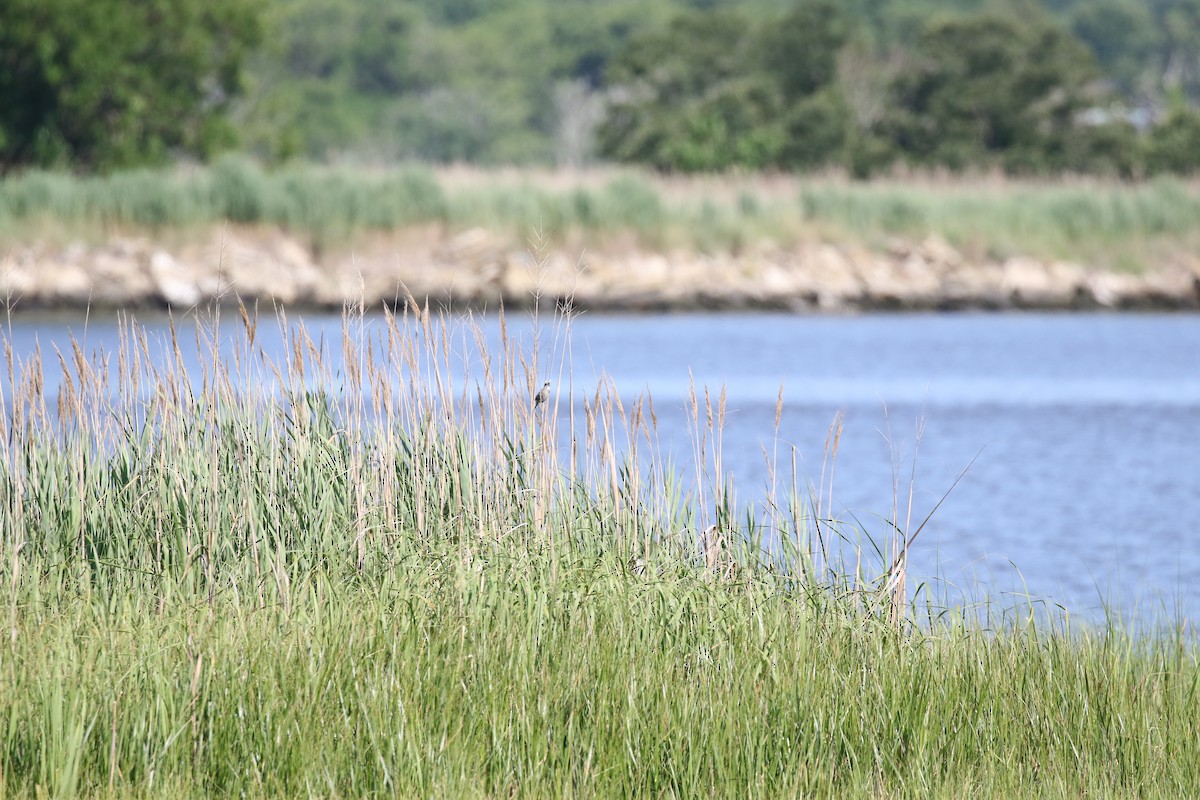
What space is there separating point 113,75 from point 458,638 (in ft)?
74.3

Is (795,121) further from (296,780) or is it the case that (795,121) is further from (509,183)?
(296,780)

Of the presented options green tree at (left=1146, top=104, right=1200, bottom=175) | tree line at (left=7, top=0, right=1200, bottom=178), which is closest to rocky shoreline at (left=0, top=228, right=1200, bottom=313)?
tree line at (left=7, top=0, right=1200, bottom=178)

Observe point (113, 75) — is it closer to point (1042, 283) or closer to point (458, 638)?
point (1042, 283)

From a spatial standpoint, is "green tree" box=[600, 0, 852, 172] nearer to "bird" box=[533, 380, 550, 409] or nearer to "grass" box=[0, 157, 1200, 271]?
"grass" box=[0, 157, 1200, 271]

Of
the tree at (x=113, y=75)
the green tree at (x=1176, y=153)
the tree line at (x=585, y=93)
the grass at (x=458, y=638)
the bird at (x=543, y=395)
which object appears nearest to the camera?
the grass at (x=458, y=638)

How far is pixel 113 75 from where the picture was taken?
81.7 ft

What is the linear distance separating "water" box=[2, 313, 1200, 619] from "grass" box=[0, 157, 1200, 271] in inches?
79.9

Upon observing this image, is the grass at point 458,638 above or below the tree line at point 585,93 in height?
below

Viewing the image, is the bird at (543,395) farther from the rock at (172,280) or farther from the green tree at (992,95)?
the green tree at (992,95)

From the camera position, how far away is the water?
703 centimetres

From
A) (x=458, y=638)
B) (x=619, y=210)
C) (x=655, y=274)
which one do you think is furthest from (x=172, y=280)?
(x=458, y=638)

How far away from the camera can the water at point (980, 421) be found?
703 centimetres

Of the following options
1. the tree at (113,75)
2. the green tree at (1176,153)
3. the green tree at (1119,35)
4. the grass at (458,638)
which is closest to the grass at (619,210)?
the tree at (113,75)

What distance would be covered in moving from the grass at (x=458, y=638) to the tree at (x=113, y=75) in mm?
20609
